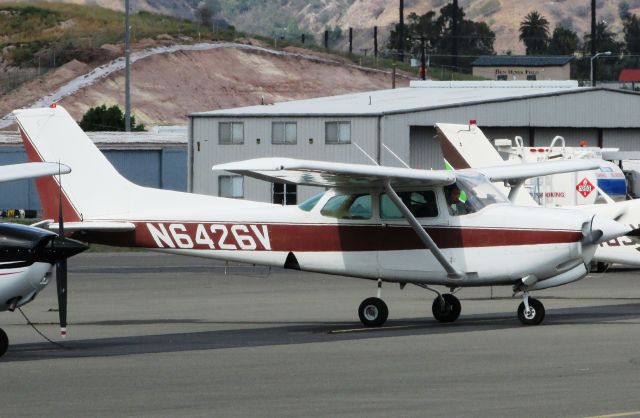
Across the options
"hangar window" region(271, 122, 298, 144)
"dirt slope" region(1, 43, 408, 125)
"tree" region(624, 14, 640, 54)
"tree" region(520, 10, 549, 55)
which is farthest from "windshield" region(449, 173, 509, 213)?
"tree" region(520, 10, 549, 55)

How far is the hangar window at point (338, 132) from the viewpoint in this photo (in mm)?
52494

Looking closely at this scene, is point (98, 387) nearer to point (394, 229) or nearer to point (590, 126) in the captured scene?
point (394, 229)

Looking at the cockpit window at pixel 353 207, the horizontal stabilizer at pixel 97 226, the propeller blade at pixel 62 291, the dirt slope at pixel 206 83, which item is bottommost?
the propeller blade at pixel 62 291

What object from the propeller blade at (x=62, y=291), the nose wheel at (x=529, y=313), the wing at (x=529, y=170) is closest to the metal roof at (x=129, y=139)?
the wing at (x=529, y=170)

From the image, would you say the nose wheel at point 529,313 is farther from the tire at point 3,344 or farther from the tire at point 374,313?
the tire at point 3,344

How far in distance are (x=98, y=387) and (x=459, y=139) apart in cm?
1881

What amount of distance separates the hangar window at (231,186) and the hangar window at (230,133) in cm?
148

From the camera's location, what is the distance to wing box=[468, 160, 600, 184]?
20734 mm

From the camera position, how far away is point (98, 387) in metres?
13.1

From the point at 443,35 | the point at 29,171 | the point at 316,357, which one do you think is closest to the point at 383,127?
the point at 29,171

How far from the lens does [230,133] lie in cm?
5475

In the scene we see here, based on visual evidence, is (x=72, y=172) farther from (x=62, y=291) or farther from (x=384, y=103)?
(x=384, y=103)

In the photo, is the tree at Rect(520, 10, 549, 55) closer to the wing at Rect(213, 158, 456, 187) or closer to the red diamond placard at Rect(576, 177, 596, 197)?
the red diamond placard at Rect(576, 177, 596, 197)

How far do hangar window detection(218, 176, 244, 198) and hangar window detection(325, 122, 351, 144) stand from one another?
360cm
